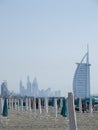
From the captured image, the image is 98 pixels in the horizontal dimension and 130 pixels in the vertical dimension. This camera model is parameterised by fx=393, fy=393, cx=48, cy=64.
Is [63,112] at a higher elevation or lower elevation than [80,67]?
lower

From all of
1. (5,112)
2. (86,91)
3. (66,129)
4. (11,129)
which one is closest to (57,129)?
(66,129)

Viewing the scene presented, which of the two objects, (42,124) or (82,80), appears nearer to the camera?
(42,124)

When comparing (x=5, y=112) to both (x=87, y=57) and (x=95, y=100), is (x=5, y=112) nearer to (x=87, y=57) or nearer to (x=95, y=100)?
(x=95, y=100)

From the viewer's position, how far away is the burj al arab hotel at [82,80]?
124875mm

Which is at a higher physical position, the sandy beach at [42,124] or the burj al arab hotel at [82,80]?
the burj al arab hotel at [82,80]

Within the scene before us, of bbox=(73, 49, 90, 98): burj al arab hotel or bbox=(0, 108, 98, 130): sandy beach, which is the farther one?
bbox=(73, 49, 90, 98): burj al arab hotel

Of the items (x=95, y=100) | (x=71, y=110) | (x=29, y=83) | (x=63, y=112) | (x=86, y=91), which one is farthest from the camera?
(x=29, y=83)

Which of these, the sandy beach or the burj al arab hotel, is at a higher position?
the burj al arab hotel

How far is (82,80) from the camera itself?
426ft

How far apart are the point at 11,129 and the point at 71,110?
935 centimetres

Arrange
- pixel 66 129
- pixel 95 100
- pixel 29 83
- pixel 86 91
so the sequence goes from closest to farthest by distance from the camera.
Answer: pixel 66 129, pixel 95 100, pixel 86 91, pixel 29 83

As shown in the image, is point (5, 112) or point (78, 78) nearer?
point (5, 112)

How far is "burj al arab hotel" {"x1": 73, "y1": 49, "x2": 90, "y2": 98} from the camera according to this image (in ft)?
410

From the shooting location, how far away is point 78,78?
129 metres
